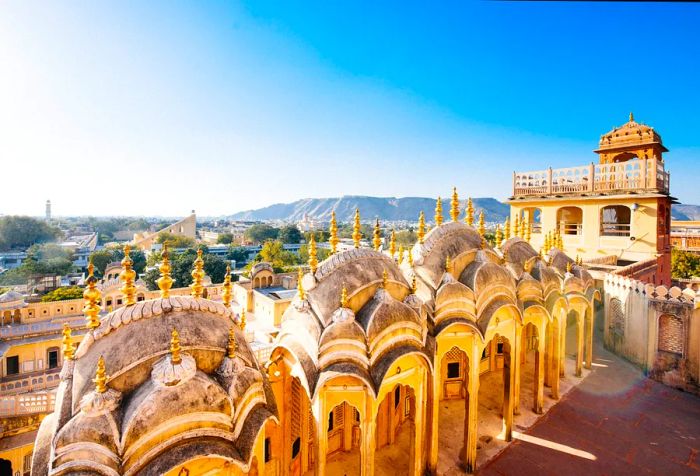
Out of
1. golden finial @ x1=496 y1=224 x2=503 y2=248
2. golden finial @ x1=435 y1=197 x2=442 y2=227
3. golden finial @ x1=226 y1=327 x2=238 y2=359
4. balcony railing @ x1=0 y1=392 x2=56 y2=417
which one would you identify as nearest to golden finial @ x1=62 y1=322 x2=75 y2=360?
golden finial @ x1=226 y1=327 x2=238 y2=359

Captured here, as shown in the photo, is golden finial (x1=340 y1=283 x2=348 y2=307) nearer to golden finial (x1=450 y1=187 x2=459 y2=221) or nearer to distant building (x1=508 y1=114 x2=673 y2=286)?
golden finial (x1=450 y1=187 x2=459 y2=221)

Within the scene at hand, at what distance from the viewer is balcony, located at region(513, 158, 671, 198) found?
20.5 meters

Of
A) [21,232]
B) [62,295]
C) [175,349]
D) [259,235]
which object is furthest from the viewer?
[259,235]

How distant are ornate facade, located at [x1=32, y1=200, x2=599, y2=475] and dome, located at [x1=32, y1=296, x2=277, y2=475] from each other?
2cm

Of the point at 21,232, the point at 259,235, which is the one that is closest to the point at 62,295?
the point at 259,235

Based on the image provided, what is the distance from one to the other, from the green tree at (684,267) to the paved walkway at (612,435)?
27182 mm

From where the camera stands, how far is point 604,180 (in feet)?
72.4

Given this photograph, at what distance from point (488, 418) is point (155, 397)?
451 inches

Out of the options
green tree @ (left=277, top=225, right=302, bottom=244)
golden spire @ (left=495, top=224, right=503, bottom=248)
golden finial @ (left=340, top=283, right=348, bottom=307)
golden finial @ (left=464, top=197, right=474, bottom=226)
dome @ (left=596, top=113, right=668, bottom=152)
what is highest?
dome @ (left=596, top=113, right=668, bottom=152)

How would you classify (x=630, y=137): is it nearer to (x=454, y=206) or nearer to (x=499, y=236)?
(x=499, y=236)

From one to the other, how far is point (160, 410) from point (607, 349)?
20956 mm

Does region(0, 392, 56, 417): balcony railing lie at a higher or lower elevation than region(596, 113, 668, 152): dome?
lower

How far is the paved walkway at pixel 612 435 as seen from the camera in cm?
1008

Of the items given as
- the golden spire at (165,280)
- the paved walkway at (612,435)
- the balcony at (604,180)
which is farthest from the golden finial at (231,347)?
the balcony at (604,180)
